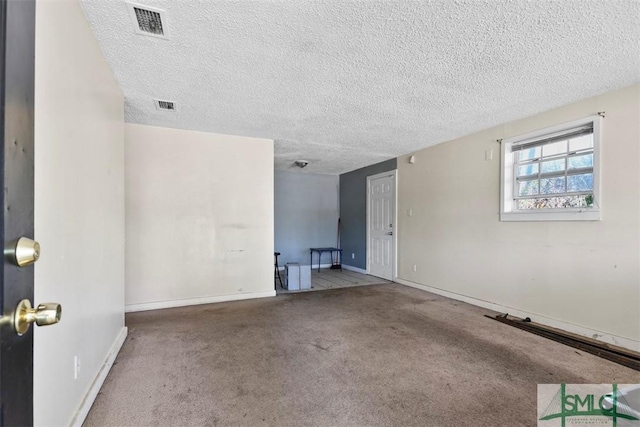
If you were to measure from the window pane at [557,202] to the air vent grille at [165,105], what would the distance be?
4215 millimetres

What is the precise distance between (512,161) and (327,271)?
172 inches

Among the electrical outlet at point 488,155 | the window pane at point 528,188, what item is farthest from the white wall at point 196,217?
the window pane at point 528,188

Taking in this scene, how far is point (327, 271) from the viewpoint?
6957 millimetres

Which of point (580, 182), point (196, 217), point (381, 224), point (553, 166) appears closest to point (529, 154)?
point (553, 166)

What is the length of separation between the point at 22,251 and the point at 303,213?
677 centimetres

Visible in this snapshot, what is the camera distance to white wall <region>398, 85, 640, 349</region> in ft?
9.04

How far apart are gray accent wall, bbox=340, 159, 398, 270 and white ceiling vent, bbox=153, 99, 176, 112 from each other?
3999 mm

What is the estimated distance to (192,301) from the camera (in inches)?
163

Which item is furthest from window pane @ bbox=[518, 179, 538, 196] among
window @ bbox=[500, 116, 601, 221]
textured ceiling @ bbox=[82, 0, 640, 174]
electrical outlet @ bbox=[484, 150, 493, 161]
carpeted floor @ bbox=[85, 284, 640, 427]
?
carpeted floor @ bbox=[85, 284, 640, 427]

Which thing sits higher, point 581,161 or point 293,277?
point 581,161

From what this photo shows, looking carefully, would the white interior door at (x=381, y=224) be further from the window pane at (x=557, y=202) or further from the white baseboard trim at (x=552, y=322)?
the window pane at (x=557, y=202)

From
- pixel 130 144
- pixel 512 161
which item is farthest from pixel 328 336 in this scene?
pixel 130 144

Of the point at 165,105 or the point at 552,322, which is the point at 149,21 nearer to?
the point at 165,105

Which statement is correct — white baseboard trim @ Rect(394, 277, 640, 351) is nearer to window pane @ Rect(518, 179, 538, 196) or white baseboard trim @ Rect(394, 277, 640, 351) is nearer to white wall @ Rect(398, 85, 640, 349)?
white wall @ Rect(398, 85, 640, 349)
